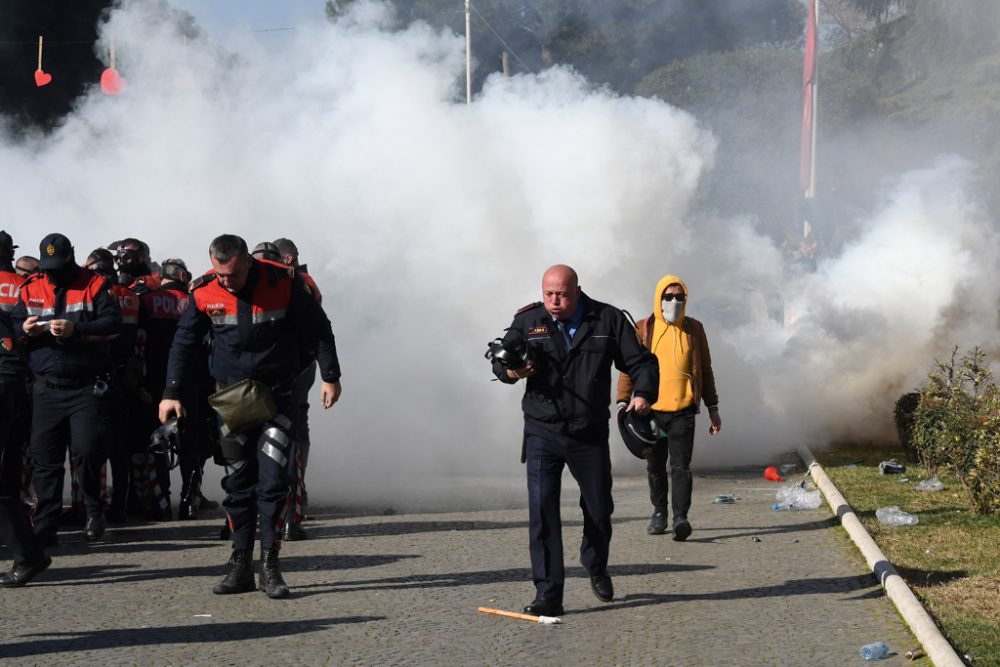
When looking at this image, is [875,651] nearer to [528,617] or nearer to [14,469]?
[528,617]

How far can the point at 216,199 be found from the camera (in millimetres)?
17562

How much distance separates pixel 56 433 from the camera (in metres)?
8.73

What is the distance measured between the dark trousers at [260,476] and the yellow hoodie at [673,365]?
116 inches

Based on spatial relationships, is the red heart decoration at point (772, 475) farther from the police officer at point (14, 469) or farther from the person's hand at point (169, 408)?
the police officer at point (14, 469)

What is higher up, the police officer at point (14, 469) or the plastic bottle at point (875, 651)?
the police officer at point (14, 469)

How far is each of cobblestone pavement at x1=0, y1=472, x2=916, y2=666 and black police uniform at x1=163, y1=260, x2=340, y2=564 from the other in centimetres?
49

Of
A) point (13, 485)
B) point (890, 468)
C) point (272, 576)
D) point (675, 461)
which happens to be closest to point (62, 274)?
point (13, 485)

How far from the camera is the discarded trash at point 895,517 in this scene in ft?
32.6

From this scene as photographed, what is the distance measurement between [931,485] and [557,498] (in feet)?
18.1

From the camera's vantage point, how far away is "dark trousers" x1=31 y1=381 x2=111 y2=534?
8656 mm

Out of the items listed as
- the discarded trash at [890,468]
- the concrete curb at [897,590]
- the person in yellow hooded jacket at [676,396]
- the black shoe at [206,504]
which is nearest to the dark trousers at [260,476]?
the person in yellow hooded jacket at [676,396]

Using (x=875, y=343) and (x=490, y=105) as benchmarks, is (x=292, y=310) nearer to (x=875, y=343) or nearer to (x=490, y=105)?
(x=490, y=105)

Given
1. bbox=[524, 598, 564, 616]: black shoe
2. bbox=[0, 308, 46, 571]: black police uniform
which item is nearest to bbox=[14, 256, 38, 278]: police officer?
bbox=[0, 308, 46, 571]: black police uniform

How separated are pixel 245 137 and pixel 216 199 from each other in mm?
900
